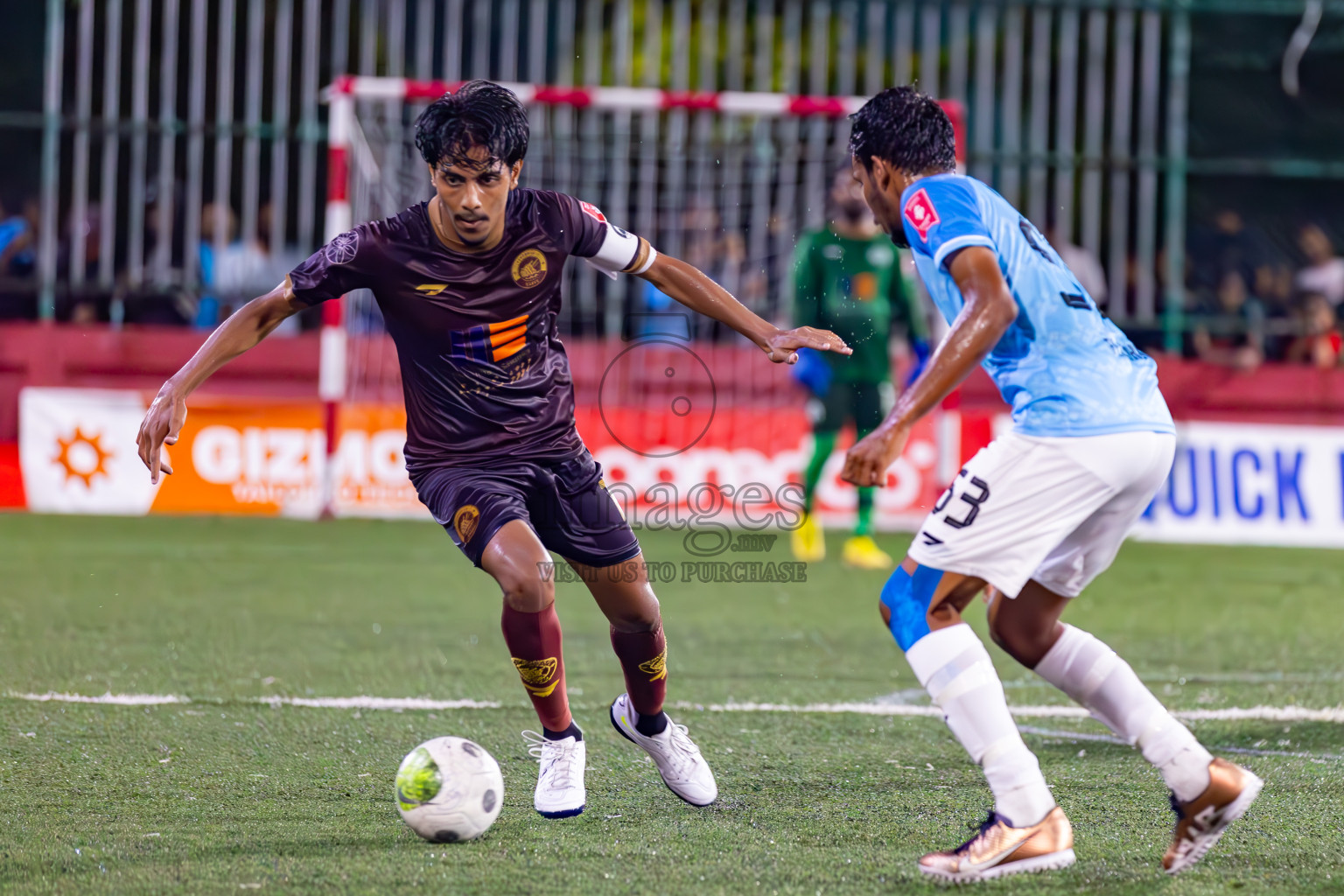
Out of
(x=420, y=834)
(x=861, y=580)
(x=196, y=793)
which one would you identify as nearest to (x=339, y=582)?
(x=861, y=580)

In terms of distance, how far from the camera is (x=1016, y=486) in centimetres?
337

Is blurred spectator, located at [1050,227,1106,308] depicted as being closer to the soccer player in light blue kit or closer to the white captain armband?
the white captain armband

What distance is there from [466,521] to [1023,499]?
4.68 ft

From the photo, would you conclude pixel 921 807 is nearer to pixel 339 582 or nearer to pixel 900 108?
pixel 900 108

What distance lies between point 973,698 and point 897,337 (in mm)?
8178

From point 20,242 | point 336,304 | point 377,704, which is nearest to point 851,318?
point 336,304

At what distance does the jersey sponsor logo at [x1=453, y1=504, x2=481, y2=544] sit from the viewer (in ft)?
12.8

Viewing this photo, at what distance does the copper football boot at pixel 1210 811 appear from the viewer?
3.34 meters

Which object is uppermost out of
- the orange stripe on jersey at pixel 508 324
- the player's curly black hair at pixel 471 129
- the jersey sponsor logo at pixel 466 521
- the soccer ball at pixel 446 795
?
the player's curly black hair at pixel 471 129

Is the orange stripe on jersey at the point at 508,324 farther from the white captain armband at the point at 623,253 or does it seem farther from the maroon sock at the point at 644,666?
the maroon sock at the point at 644,666

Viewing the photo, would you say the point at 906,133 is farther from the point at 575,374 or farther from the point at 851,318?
the point at 575,374

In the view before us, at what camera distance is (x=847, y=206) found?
31.2 ft

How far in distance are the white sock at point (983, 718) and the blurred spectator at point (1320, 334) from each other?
10.1m

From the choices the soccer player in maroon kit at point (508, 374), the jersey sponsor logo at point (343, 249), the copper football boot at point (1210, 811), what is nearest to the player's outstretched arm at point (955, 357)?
the soccer player in maroon kit at point (508, 374)
